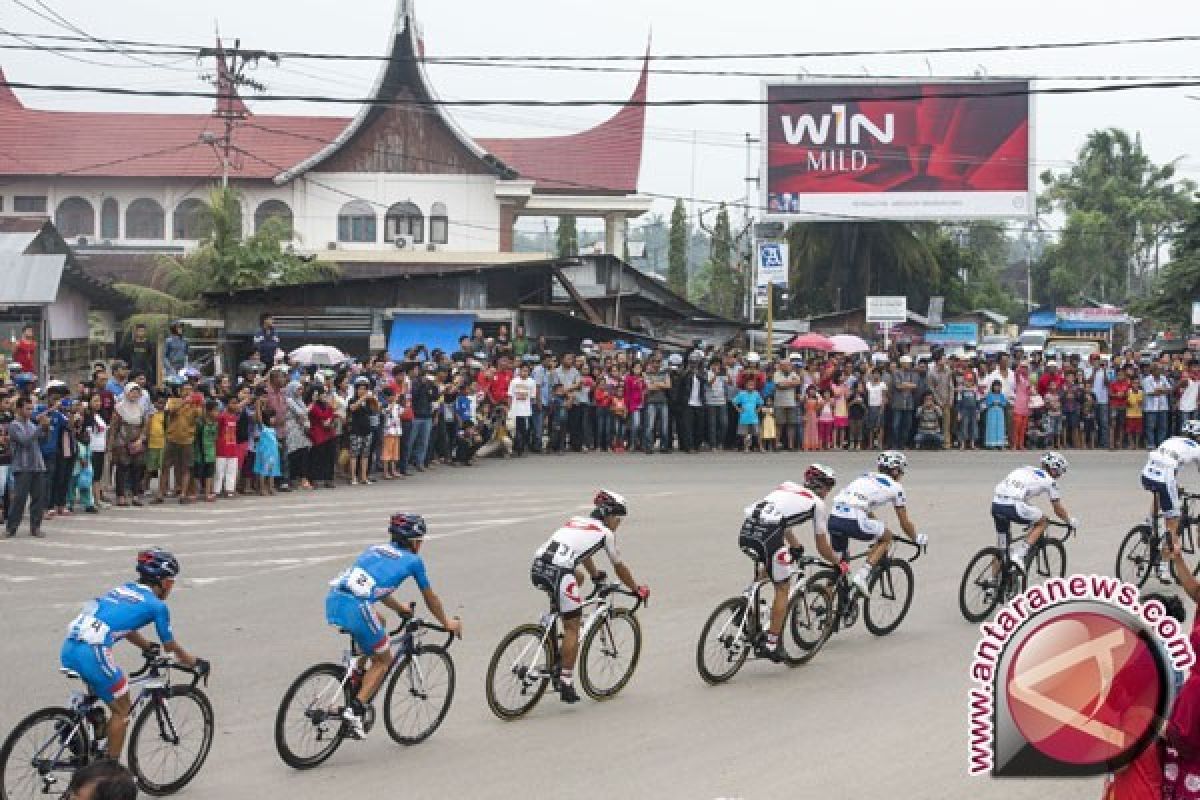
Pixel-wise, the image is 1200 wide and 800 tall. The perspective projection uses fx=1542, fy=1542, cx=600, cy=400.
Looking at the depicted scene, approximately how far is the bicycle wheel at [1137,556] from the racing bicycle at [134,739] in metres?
10.3

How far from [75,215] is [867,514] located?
164ft

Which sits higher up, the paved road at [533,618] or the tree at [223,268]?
the tree at [223,268]

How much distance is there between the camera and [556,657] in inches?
458

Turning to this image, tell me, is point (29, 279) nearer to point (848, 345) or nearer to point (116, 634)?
point (116, 634)

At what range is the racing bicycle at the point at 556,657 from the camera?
11.3m

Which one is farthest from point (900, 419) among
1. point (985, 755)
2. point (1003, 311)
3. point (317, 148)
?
point (1003, 311)

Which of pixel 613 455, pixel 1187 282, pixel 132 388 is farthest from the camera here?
pixel 1187 282

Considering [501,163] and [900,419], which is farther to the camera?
[501,163]

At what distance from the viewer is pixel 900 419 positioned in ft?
100

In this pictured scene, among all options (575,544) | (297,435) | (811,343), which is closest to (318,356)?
(297,435)

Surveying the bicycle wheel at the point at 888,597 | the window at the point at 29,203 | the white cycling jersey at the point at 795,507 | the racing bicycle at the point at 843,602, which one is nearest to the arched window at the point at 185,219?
the window at the point at 29,203

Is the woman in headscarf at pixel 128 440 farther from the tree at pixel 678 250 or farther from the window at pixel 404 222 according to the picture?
the tree at pixel 678 250

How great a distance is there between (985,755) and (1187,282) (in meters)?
51.1

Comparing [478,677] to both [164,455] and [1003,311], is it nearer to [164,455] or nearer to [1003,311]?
[164,455]
